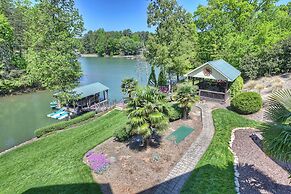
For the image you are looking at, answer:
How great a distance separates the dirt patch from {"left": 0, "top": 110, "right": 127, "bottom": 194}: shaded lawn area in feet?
2.59

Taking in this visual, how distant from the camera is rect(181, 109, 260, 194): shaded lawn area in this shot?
8.83 meters

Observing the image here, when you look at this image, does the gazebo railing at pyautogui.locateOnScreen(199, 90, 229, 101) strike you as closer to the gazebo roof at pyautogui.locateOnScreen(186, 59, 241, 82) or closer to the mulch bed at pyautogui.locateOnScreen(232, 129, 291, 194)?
the gazebo roof at pyautogui.locateOnScreen(186, 59, 241, 82)

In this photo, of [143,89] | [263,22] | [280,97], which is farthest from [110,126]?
[263,22]

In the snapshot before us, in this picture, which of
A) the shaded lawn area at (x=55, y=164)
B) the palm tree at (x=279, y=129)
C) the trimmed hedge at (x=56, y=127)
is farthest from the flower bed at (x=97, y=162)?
the palm tree at (x=279, y=129)

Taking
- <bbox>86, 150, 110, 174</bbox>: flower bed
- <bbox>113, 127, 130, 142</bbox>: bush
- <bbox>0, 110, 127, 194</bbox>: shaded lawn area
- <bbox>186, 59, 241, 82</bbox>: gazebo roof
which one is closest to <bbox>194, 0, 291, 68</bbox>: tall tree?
<bbox>186, 59, 241, 82</bbox>: gazebo roof

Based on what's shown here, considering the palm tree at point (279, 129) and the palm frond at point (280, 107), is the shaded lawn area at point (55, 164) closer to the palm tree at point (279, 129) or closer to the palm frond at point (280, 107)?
the palm tree at point (279, 129)

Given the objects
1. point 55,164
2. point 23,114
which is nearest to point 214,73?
point 55,164

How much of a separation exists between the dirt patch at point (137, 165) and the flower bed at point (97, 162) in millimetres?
223

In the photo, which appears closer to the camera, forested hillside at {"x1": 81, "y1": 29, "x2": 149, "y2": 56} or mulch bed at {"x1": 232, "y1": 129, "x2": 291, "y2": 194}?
mulch bed at {"x1": 232, "y1": 129, "x2": 291, "y2": 194}

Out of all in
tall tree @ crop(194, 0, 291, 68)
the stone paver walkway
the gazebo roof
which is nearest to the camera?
the stone paver walkway

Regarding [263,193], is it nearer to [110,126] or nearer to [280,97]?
[280,97]

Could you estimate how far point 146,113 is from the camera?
36.3 feet

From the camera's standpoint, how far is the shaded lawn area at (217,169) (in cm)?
883

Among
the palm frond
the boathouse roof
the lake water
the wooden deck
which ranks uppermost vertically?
the palm frond
